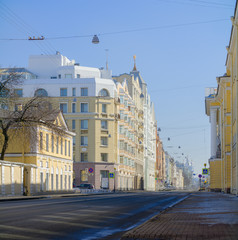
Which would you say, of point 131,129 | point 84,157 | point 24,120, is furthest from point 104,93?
point 24,120

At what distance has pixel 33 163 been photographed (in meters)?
49.2

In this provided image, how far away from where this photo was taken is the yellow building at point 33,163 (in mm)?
41750

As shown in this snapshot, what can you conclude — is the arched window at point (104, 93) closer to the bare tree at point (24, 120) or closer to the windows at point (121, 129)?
the windows at point (121, 129)

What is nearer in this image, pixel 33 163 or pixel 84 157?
pixel 33 163

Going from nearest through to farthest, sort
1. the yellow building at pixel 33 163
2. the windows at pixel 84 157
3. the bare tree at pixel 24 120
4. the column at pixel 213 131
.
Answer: the yellow building at pixel 33 163, the bare tree at pixel 24 120, the column at pixel 213 131, the windows at pixel 84 157

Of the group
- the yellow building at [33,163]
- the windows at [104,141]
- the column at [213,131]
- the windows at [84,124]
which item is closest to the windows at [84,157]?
the windows at [104,141]

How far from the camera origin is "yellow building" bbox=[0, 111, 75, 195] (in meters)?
41.8

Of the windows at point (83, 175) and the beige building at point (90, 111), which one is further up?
the beige building at point (90, 111)

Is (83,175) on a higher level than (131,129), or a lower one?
lower

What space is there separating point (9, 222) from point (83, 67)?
259 ft

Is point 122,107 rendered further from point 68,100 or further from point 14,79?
point 14,79

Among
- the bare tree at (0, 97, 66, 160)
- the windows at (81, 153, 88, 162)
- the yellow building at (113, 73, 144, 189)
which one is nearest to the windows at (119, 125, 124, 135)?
the yellow building at (113, 73, 144, 189)

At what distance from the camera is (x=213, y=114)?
80.8m

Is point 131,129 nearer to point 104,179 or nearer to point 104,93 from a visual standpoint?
point 104,93
